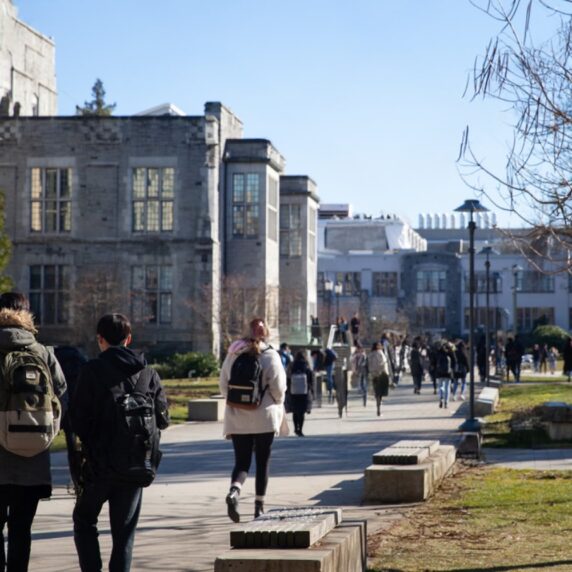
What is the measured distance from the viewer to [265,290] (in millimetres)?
51156

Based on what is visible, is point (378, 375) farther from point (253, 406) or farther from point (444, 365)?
point (253, 406)

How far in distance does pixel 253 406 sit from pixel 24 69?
155ft

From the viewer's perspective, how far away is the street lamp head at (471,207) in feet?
83.9

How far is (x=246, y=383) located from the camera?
12211mm

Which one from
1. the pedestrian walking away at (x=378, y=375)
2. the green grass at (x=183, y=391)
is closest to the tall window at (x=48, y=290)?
the green grass at (x=183, y=391)

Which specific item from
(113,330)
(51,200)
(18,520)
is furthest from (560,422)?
(51,200)

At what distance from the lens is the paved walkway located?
10.4 meters

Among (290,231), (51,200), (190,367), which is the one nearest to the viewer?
(190,367)

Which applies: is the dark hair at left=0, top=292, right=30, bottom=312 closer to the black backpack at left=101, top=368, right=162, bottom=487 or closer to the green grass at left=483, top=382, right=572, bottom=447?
the black backpack at left=101, top=368, right=162, bottom=487

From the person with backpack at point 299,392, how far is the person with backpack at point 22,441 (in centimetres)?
1602

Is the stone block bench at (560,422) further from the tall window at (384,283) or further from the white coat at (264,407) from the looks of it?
the tall window at (384,283)

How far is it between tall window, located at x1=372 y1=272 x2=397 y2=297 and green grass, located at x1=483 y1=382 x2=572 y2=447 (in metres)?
72.2

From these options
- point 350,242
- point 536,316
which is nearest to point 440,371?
point 536,316

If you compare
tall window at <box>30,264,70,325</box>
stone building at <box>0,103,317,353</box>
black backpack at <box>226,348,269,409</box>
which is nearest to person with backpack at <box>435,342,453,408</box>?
stone building at <box>0,103,317,353</box>
